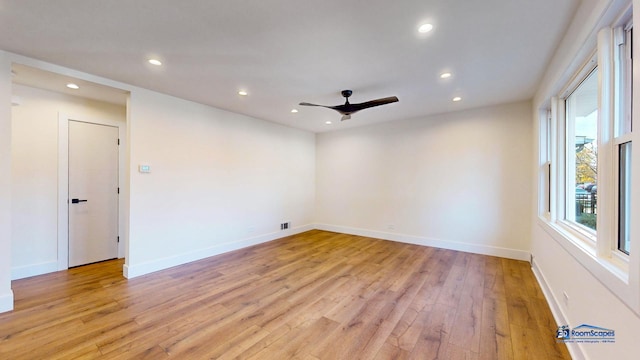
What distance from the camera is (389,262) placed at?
13.0 ft

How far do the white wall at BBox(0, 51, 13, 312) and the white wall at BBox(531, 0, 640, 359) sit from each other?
15.6ft

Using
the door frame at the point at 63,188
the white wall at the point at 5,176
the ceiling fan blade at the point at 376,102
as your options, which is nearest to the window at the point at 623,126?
the ceiling fan blade at the point at 376,102

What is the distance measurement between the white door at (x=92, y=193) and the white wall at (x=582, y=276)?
5747 mm

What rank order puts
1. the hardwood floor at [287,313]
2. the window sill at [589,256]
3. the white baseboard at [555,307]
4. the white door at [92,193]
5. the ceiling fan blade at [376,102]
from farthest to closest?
the white door at [92,193], the ceiling fan blade at [376,102], the hardwood floor at [287,313], the white baseboard at [555,307], the window sill at [589,256]

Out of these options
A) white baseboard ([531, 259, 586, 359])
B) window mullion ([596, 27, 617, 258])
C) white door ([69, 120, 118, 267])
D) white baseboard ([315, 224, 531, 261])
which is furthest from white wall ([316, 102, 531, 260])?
white door ([69, 120, 118, 267])

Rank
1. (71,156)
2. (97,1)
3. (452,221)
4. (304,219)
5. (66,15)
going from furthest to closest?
(304,219)
(452,221)
(71,156)
(66,15)
(97,1)

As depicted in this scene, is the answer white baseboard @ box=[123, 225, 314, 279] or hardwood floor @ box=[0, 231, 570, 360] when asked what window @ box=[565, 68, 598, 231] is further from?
white baseboard @ box=[123, 225, 314, 279]

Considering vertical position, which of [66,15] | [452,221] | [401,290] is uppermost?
[66,15]

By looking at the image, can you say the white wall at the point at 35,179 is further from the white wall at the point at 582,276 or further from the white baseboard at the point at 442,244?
the white wall at the point at 582,276

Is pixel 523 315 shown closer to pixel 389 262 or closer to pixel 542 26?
pixel 389 262

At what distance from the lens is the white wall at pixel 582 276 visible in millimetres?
1188

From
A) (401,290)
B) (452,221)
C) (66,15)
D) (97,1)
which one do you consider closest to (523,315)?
(401,290)

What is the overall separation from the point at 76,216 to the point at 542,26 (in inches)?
240

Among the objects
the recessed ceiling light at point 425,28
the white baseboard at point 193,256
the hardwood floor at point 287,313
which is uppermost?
the recessed ceiling light at point 425,28
